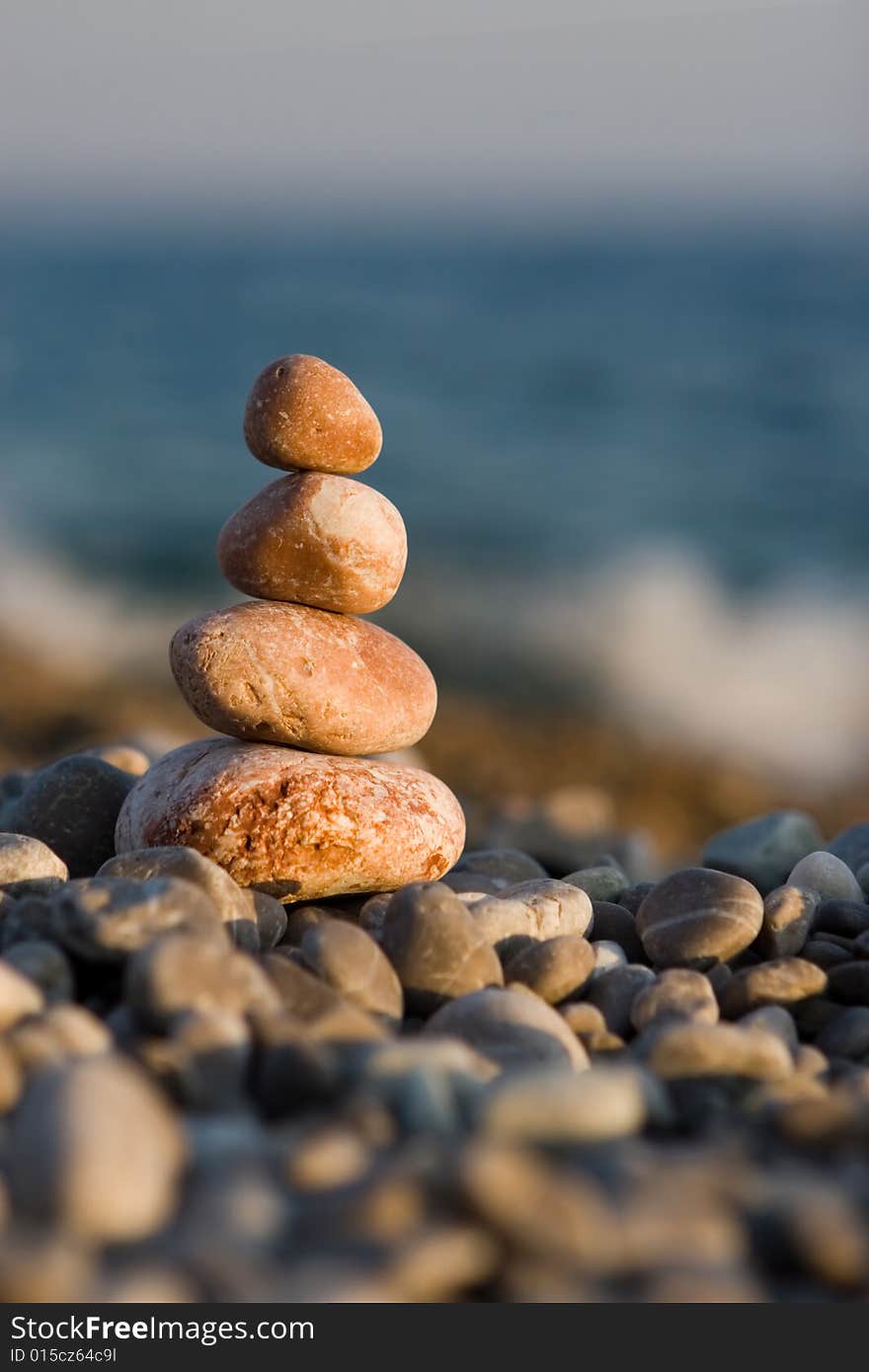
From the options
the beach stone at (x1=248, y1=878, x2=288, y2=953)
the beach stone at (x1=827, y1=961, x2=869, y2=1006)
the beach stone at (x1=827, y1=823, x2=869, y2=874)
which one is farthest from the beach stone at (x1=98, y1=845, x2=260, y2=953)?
the beach stone at (x1=827, y1=823, x2=869, y2=874)

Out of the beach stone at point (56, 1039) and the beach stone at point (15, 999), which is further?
the beach stone at point (15, 999)

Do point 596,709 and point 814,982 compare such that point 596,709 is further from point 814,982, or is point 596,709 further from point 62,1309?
point 62,1309

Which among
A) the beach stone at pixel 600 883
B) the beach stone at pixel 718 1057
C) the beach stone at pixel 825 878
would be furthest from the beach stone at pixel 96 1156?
the beach stone at pixel 825 878

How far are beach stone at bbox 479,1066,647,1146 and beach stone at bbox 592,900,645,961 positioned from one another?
1620 mm

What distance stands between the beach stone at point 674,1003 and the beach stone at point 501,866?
5.11 ft

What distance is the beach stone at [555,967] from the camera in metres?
3.16

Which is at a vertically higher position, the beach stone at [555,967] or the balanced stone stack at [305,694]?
the balanced stone stack at [305,694]

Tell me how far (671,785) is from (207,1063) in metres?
7.97

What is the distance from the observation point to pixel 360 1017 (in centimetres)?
256

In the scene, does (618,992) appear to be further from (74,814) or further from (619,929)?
(74,814)

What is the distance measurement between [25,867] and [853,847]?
295cm

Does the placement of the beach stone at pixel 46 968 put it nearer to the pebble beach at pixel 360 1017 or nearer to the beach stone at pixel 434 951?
the pebble beach at pixel 360 1017

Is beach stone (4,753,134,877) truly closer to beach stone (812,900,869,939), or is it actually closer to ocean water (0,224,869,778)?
beach stone (812,900,869,939)

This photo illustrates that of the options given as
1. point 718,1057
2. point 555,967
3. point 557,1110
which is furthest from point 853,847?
point 557,1110
